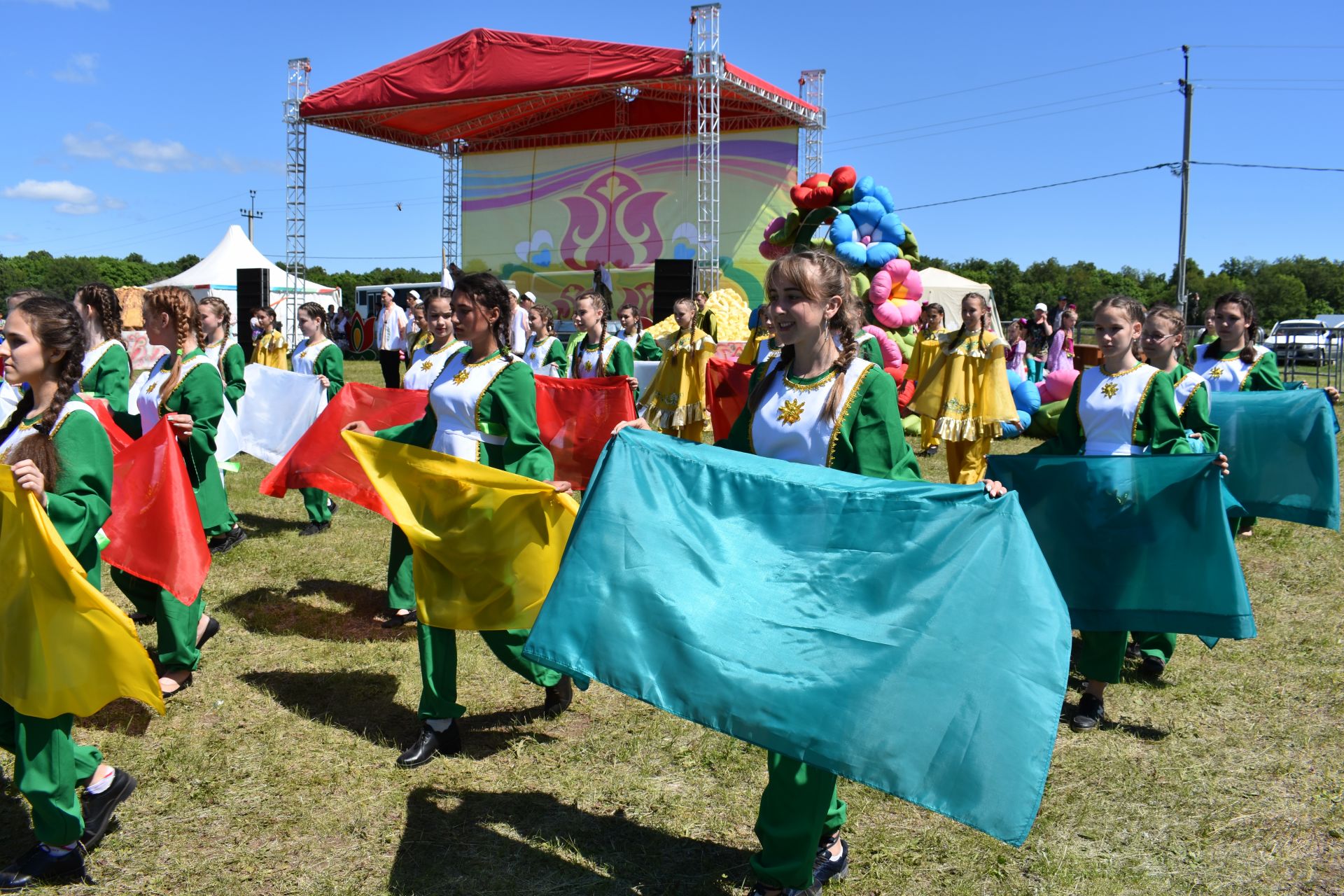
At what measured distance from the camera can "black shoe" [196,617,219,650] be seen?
541cm

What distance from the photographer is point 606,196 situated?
29375 millimetres

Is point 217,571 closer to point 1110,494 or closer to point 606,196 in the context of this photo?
point 1110,494

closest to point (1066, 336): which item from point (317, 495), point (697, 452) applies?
point (317, 495)

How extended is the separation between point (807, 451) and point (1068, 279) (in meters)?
59.5

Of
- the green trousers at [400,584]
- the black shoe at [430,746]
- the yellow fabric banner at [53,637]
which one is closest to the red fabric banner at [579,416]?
the green trousers at [400,584]

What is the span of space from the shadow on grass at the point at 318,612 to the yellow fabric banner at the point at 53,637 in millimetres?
2770

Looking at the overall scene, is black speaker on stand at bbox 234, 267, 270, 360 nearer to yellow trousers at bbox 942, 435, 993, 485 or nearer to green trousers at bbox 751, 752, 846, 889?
yellow trousers at bbox 942, 435, 993, 485

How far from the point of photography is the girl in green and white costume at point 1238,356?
691 centimetres

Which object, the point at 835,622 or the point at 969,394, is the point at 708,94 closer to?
the point at 969,394

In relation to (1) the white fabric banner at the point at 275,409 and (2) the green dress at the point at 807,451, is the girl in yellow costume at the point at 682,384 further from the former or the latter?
(2) the green dress at the point at 807,451

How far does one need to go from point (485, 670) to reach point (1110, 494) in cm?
312

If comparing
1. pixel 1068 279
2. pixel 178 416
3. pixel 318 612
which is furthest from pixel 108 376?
pixel 1068 279

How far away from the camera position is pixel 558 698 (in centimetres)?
471

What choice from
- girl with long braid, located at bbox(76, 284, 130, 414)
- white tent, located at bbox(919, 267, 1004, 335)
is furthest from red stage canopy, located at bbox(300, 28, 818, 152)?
girl with long braid, located at bbox(76, 284, 130, 414)
